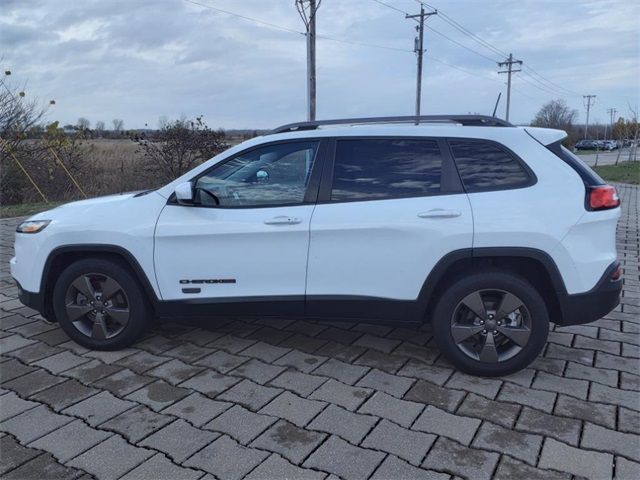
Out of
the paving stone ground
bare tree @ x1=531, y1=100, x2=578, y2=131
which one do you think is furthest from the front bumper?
bare tree @ x1=531, y1=100, x2=578, y2=131

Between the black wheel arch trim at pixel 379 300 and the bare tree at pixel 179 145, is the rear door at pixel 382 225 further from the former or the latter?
the bare tree at pixel 179 145

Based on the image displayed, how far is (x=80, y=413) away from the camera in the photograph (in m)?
3.11

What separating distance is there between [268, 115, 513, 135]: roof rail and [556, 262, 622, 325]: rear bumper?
1.21 metres

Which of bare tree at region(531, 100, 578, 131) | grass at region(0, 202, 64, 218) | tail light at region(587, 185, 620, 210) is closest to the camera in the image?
tail light at region(587, 185, 620, 210)

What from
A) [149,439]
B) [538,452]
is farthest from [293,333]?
[538,452]

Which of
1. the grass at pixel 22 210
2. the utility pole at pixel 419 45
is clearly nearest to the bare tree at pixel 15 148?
the grass at pixel 22 210

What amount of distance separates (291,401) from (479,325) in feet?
4.29

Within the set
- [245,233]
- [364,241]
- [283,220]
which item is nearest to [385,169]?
[364,241]

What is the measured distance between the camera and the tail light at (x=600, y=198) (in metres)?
3.34

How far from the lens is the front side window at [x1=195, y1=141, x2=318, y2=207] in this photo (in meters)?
3.72

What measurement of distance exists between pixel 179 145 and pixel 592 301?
11412 mm

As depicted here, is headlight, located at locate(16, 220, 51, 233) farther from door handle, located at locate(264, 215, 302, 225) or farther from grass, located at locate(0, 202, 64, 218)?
grass, located at locate(0, 202, 64, 218)

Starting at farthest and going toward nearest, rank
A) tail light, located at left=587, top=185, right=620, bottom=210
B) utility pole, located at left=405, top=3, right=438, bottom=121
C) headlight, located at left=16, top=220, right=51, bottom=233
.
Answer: utility pole, located at left=405, top=3, right=438, bottom=121 → headlight, located at left=16, top=220, right=51, bottom=233 → tail light, located at left=587, top=185, right=620, bottom=210

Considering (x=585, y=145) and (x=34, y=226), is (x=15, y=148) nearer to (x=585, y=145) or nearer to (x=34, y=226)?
(x=34, y=226)
